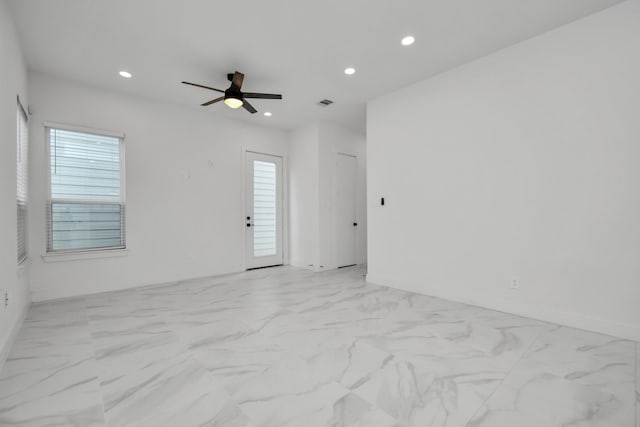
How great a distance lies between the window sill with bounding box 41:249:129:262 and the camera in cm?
378

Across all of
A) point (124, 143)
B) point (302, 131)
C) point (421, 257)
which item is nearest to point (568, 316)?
point (421, 257)

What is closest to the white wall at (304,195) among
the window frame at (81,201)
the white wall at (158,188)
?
the white wall at (158,188)

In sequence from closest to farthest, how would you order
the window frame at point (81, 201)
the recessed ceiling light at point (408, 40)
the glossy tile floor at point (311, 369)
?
the glossy tile floor at point (311, 369), the recessed ceiling light at point (408, 40), the window frame at point (81, 201)

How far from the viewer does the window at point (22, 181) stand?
3.18m

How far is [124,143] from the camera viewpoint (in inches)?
171

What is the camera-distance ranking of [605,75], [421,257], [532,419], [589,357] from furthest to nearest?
[421,257] < [605,75] < [589,357] < [532,419]

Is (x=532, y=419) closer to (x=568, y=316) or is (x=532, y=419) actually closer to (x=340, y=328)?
(x=340, y=328)

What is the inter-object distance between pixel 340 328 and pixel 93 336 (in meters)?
2.32

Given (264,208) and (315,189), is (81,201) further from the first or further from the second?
(315,189)

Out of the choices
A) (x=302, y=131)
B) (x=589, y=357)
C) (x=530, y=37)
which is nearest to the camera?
(x=589, y=357)

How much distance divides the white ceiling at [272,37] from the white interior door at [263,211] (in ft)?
6.37

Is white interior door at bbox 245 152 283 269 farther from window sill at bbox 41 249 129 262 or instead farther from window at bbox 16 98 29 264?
window at bbox 16 98 29 264

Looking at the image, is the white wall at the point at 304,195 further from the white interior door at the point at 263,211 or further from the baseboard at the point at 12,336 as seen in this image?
the baseboard at the point at 12,336

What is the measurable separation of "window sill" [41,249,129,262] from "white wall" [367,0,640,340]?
4171mm
